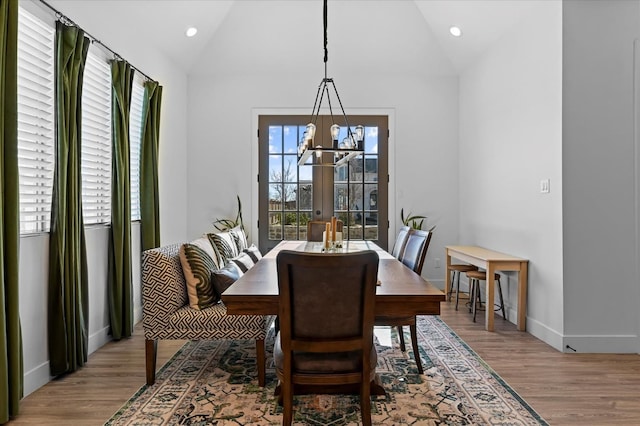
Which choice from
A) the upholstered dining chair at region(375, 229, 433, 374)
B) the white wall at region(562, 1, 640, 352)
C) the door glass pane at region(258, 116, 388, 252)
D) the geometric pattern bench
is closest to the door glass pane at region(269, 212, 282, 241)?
the door glass pane at region(258, 116, 388, 252)

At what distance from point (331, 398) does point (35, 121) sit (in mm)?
2504

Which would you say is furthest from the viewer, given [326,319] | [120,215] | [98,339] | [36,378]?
[120,215]

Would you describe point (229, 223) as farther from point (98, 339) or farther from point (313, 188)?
point (98, 339)

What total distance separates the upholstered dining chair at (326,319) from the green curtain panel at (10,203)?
1.48 metres

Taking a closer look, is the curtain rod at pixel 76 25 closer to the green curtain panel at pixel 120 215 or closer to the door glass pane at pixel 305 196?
the green curtain panel at pixel 120 215

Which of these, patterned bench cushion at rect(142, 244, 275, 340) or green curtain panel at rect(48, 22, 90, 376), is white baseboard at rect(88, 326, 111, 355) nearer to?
green curtain panel at rect(48, 22, 90, 376)

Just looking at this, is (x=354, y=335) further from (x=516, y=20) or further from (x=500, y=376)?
(x=516, y=20)

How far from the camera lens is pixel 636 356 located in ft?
11.5

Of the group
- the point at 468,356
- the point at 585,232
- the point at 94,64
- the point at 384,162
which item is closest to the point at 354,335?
the point at 468,356

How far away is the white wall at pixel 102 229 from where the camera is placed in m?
2.82

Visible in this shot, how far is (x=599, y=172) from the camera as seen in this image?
11.8ft

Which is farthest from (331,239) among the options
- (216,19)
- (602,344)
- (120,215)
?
(216,19)

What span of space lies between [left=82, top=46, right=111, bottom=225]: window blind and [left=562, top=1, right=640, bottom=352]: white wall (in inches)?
146

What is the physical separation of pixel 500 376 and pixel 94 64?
3814 millimetres
